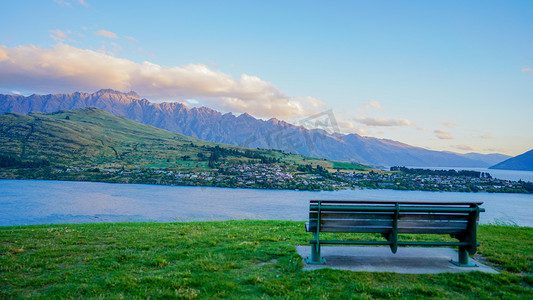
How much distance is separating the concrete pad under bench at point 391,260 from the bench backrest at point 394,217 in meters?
0.84

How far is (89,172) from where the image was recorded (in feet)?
364

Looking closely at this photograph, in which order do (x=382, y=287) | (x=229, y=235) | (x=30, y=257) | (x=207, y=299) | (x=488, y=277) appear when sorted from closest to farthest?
1. (x=207, y=299)
2. (x=382, y=287)
3. (x=488, y=277)
4. (x=30, y=257)
5. (x=229, y=235)

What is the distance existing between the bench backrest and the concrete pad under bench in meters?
0.84

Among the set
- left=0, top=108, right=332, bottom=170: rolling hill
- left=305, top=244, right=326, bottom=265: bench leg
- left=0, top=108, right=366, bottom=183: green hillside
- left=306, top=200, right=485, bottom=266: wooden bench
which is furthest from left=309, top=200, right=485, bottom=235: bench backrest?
left=0, top=108, right=332, bottom=170: rolling hill

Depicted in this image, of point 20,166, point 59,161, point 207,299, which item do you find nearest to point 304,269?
point 207,299

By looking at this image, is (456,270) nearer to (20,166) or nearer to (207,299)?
(207,299)

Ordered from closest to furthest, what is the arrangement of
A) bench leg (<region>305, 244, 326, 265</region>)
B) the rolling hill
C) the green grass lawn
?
1. the green grass lawn
2. bench leg (<region>305, 244, 326, 265</region>)
3. the rolling hill

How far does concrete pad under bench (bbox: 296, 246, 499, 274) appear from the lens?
719 cm

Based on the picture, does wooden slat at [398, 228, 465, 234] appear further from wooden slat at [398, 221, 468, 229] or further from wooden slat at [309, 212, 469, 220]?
wooden slat at [309, 212, 469, 220]

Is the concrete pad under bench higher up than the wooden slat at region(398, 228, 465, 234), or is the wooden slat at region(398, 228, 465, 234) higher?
the wooden slat at region(398, 228, 465, 234)

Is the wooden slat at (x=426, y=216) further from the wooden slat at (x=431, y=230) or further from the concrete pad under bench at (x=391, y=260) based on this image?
the concrete pad under bench at (x=391, y=260)

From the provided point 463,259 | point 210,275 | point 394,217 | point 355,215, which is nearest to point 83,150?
point 210,275

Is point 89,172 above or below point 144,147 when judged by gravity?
below

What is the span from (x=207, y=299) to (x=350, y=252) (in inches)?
184
